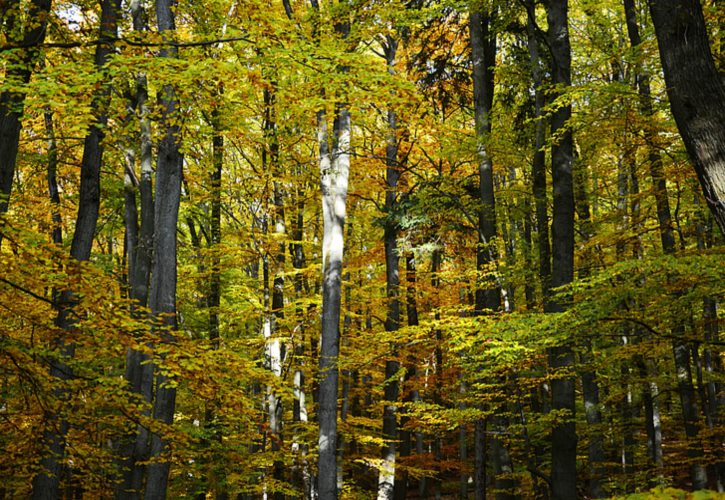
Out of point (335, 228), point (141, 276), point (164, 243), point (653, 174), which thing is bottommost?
point (141, 276)

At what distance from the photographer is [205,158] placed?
15.0 metres

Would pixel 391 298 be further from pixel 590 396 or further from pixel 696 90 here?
pixel 696 90

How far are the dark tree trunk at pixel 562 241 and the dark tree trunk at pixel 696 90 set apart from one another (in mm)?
3755

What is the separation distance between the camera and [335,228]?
10828 mm

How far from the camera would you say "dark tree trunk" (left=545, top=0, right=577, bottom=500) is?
854cm

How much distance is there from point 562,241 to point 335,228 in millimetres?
4363

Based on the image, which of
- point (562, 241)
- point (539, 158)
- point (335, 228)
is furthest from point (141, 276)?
point (539, 158)

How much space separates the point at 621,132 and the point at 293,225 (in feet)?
32.8

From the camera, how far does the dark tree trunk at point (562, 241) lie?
854 cm

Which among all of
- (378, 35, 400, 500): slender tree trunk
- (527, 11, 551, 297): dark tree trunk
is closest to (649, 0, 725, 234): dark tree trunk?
(527, 11, 551, 297): dark tree trunk

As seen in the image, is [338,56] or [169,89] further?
[169,89]

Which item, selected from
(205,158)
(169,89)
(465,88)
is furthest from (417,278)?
(169,89)

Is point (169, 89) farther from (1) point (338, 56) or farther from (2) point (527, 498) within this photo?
(2) point (527, 498)

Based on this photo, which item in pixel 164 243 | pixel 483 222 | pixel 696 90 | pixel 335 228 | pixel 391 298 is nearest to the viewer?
pixel 696 90
